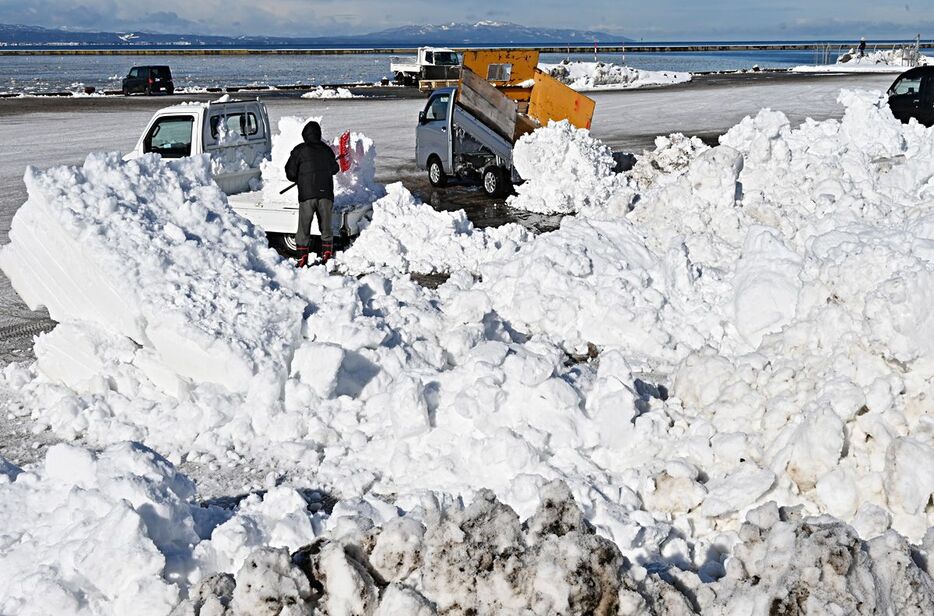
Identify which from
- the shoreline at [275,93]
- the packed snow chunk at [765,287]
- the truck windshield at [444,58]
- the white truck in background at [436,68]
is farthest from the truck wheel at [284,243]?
the truck windshield at [444,58]

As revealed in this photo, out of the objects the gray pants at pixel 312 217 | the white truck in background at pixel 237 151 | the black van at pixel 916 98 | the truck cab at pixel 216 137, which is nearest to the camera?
the gray pants at pixel 312 217

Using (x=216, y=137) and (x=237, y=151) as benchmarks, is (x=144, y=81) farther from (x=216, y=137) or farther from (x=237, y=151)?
(x=216, y=137)

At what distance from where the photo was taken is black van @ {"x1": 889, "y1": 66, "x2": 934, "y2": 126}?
19750 millimetres

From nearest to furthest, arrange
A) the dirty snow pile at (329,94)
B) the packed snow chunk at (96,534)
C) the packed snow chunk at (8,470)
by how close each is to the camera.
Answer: the packed snow chunk at (96,534)
the packed snow chunk at (8,470)
the dirty snow pile at (329,94)

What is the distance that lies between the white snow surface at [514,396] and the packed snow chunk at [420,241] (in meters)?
1.76

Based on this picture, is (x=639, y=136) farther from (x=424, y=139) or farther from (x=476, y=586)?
(x=476, y=586)

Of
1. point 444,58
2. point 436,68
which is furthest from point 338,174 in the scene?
point 444,58

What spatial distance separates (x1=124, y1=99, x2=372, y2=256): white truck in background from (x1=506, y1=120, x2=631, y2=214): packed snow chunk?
12.8ft

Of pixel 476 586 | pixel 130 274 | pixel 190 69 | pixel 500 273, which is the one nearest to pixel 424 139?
pixel 500 273

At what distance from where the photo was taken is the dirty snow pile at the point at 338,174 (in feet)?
39.6

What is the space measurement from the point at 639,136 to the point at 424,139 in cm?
940

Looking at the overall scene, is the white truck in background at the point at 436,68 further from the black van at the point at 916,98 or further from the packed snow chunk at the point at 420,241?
the packed snow chunk at the point at 420,241

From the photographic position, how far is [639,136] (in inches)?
973

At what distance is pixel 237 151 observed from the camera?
1284 centimetres
